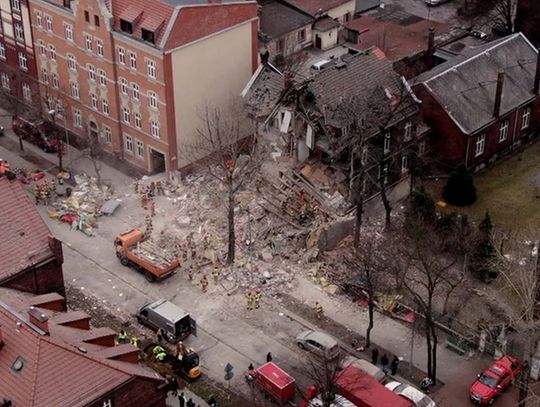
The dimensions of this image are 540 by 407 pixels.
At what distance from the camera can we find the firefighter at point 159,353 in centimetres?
5922

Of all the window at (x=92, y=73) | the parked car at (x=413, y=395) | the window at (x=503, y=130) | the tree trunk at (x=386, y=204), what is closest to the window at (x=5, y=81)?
the window at (x=92, y=73)

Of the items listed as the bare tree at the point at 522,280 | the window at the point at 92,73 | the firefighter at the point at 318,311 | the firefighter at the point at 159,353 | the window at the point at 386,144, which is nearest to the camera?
the bare tree at the point at 522,280

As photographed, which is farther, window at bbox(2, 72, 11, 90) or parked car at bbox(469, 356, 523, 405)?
window at bbox(2, 72, 11, 90)

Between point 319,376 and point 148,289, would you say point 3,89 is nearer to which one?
point 148,289

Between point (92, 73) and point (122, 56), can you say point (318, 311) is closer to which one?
point (122, 56)

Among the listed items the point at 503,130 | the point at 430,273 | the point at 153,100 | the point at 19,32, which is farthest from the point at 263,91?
the point at 19,32

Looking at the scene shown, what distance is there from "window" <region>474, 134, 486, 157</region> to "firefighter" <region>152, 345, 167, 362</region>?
106 feet

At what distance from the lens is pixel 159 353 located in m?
59.3

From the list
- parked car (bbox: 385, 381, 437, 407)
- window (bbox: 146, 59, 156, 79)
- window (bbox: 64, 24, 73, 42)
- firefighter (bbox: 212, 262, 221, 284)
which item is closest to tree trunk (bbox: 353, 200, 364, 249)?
firefighter (bbox: 212, 262, 221, 284)

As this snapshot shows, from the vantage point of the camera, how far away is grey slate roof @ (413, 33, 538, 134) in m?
76.3

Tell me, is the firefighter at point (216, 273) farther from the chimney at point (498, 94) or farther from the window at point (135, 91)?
the chimney at point (498, 94)

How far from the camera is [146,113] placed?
77000 millimetres

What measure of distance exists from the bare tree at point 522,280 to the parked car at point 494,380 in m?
1.01

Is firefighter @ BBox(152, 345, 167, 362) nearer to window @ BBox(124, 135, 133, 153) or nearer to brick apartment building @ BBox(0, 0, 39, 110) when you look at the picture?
window @ BBox(124, 135, 133, 153)
